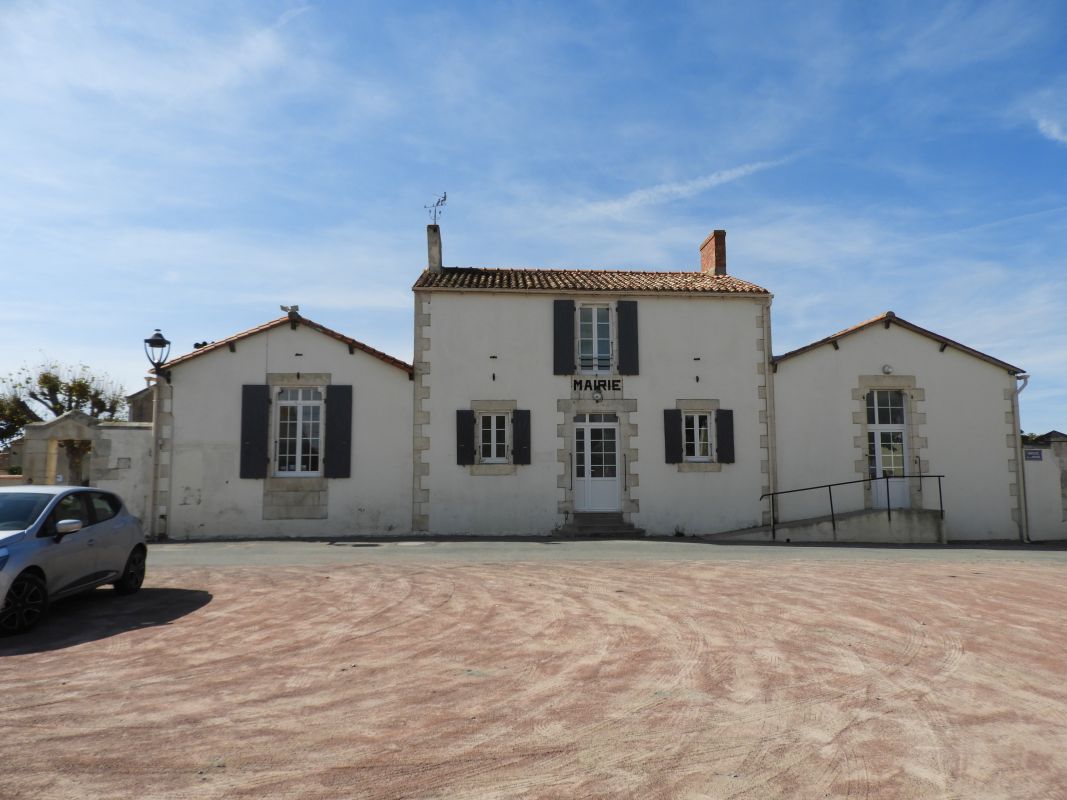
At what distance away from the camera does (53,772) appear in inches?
134

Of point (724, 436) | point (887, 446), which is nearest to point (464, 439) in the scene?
point (724, 436)

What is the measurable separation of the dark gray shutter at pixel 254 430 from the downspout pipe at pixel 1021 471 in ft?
52.0

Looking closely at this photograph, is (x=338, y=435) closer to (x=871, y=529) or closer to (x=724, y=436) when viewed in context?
(x=724, y=436)

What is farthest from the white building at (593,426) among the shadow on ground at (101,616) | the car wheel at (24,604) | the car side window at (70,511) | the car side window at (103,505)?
the car wheel at (24,604)

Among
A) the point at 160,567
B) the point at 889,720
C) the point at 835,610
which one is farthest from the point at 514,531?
the point at 889,720

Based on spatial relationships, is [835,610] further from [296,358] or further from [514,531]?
[296,358]

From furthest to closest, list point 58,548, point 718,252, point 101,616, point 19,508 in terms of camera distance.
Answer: point 718,252
point 101,616
point 19,508
point 58,548

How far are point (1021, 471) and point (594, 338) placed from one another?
9669mm

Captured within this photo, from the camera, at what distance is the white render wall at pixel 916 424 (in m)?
16.6

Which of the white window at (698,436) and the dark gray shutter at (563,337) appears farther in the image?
the white window at (698,436)

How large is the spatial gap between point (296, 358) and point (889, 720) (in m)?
14.0

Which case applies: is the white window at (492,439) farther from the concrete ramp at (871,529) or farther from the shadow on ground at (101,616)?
the shadow on ground at (101,616)

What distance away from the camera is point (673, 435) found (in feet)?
53.6

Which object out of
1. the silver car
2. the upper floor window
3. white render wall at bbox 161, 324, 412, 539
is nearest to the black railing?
the upper floor window
